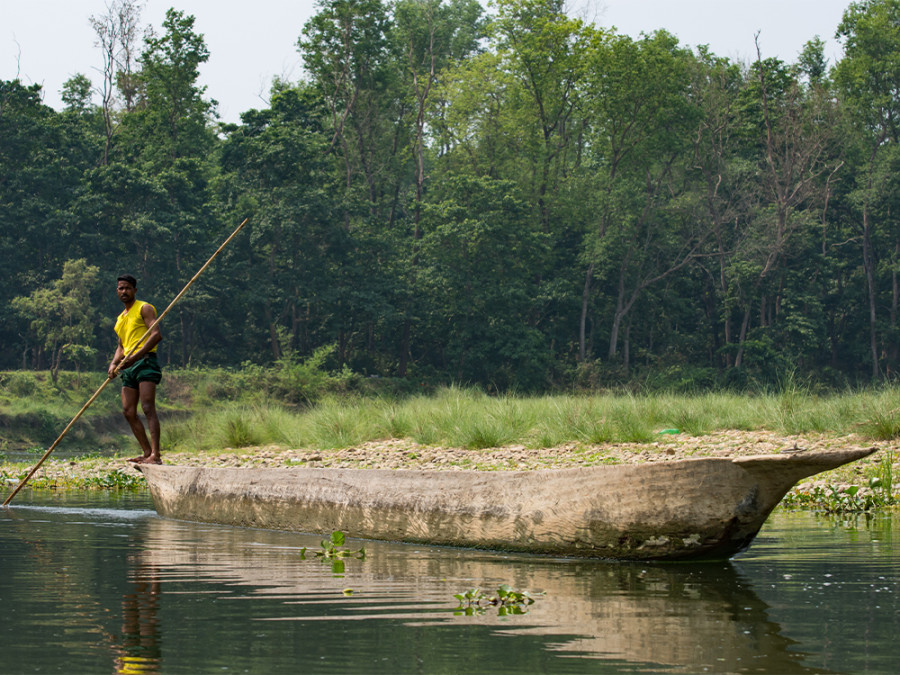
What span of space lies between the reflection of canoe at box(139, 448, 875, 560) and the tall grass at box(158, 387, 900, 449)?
6.10 meters

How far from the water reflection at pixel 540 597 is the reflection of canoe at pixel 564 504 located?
143 millimetres

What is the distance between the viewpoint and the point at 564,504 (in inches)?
228

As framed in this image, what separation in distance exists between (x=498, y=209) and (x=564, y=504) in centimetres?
3334

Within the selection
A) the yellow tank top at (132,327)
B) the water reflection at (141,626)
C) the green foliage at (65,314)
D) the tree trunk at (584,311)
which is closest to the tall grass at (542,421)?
the yellow tank top at (132,327)

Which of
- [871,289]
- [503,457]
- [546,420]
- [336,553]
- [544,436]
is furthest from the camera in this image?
[871,289]

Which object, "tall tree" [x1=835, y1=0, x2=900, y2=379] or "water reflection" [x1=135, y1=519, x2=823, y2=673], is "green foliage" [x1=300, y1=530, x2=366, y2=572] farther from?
"tall tree" [x1=835, y1=0, x2=900, y2=379]

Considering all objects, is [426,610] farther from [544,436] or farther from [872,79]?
[872,79]

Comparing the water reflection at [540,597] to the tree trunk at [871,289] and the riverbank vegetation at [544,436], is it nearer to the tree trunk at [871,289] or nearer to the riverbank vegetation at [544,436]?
the riverbank vegetation at [544,436]

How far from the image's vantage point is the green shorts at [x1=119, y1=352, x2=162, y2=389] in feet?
29.0

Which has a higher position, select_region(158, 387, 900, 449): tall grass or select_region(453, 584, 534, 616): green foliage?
select_region(158, 387, 900, 449): tall grass

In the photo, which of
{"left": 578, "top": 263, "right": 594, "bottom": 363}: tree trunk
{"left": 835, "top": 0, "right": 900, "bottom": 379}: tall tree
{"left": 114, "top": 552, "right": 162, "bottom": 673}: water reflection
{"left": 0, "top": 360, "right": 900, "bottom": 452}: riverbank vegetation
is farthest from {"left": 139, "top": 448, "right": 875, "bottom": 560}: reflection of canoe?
{"left": 835, "top": 0, "right": 900, "bottom": 379}: tall tree

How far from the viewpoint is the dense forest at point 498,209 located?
3703 cm

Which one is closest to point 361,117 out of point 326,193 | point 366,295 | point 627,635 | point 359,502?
point 326,193

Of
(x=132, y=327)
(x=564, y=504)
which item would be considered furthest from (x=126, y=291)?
(x=564, y=504)
